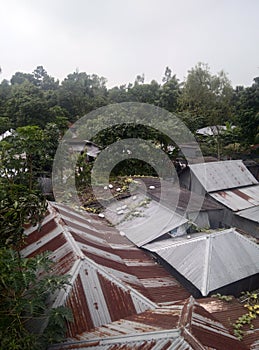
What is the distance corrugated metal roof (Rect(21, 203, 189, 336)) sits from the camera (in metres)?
4.99

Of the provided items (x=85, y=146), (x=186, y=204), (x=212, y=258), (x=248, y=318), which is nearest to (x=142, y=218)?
(x=186, y=204)

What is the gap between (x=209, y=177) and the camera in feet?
43.9

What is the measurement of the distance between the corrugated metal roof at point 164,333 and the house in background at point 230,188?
7162 millimetres

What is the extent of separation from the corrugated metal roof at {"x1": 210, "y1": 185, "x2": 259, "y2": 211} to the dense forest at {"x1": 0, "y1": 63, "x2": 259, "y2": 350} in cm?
418

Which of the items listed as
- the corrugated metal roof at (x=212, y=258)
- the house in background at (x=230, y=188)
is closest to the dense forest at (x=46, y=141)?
the house in background at (x=230, y=188)

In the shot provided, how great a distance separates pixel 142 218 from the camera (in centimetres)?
980

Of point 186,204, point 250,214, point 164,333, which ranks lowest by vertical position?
point 164,333

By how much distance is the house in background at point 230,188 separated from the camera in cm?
1150

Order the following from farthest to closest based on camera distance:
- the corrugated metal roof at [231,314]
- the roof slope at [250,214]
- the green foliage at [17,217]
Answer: the roof slope at [250,214] → the corrugated metal roof at [231,314] → the green foliage at [17,217]

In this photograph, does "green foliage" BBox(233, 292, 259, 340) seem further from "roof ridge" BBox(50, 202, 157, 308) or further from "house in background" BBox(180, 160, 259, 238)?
"house in background" BBox(180, 160, 259, 238)

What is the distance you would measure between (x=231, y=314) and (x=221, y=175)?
8.53 meters

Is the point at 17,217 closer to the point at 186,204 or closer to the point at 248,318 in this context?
the point at 248,318

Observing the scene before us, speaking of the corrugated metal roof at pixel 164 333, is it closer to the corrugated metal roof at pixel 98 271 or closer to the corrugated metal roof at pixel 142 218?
the corrugated metal roof at pixel 98 271

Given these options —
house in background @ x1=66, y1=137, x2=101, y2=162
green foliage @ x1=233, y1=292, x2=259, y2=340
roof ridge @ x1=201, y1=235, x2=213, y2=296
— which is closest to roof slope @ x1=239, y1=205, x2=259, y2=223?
roof ridge @ x1=201, y1=235, x2=213, y2=296
